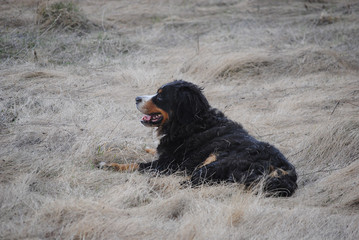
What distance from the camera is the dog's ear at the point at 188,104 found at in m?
4.32

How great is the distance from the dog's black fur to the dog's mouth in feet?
0.21

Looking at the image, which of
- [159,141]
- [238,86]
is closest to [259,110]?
[238,86]

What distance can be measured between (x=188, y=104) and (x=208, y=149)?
0.55 metres

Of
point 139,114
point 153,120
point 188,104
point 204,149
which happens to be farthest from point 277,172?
point 139,114

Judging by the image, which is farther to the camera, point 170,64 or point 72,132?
point 170,64

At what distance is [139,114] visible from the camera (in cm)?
575

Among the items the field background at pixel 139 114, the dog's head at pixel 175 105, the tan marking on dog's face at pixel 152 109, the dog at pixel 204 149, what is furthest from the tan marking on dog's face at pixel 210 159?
the tan marking on dog's face at pixel 152 109

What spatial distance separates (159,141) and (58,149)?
1.15 m

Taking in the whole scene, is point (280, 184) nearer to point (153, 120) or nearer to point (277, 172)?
point (277, 172)

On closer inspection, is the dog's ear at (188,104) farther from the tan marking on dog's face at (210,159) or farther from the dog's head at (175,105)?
the tan marking on dog's face at (210,159)

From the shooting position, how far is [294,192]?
369cm

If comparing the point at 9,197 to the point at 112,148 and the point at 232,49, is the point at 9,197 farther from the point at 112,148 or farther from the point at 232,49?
the point at 232,49

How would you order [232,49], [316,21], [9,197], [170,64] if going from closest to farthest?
1. [9,197]
2. [170,64]
3. [232,49]
4. [316,21]

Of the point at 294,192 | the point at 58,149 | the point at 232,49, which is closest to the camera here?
the point at 294,192
